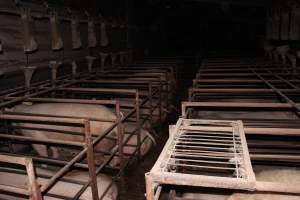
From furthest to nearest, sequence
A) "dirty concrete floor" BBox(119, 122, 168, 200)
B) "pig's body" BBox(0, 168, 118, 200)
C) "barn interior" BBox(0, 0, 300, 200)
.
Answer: "dirty concrete floor" BBox(119, 122, 168, 200)
"pig's body" BBox(0, 168, 118, 200)
"barn interior" BBox(0, 0, 300, 200)

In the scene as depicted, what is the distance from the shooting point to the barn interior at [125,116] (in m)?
2.60

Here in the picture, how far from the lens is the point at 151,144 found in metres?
6.63

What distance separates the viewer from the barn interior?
2600mm

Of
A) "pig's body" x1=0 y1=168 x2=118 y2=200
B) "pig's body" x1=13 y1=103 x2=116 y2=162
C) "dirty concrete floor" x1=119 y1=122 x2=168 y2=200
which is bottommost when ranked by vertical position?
"dirty concrete floor" x1=119 y1=122 x2=168 y2=200

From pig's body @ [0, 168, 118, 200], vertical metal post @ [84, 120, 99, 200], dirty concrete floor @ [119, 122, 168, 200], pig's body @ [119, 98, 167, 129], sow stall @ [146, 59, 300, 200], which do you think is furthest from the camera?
pig's body @ [119, 98, 167, 129]

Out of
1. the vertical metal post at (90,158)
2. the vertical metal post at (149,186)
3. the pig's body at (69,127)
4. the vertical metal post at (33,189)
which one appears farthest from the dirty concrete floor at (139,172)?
the vertical metal post at (149,186)

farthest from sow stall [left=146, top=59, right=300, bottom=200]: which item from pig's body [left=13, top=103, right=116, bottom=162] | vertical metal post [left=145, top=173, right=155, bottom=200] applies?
pig's body [left=13, top=103, right=116, bottom=162]

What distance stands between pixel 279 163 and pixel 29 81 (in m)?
5.33

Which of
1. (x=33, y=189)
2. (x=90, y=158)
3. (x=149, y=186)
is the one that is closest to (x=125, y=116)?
(x=90, y=158)

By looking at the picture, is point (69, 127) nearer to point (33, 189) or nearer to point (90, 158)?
point (90, 158)

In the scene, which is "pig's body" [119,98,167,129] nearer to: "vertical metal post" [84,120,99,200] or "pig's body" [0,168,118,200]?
"pig's body" [0,168,118,200]

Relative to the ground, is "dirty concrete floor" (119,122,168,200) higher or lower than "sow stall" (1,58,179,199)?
lower

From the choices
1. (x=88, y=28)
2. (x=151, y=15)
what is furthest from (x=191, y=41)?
(x=88, y=28)

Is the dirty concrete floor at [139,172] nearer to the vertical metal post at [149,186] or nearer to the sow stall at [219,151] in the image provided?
the sow stall at [219,151]
